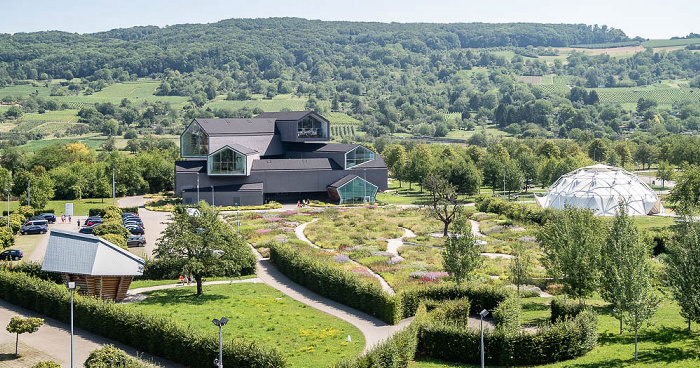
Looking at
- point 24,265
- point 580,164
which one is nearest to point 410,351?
point 24,265

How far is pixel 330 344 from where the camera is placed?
3061cm

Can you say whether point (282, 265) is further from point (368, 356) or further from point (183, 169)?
point (183, 169)

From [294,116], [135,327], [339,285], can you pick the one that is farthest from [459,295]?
[294,116]

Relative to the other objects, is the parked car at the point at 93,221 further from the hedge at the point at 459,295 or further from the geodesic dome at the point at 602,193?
the geodesic dome at the point at 602,193

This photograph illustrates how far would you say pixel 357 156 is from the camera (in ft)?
294

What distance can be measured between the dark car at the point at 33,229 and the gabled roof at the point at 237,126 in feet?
91.8

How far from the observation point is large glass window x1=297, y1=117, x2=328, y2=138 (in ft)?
306

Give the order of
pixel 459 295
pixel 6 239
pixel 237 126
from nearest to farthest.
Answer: pixel 459 295 < pixel 6 239 < pixel 237 126

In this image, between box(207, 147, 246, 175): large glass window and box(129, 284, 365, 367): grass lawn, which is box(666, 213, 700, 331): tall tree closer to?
box(129, 284, 365, 367): grass lawn

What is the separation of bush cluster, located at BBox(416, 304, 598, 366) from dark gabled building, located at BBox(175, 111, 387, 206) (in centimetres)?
5225

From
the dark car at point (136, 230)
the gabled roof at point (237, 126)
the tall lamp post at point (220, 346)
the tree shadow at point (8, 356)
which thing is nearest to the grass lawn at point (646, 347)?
the tall lamp post at point (220, 346)

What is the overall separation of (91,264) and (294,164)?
5050 centimetres

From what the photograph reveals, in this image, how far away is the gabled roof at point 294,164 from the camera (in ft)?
279

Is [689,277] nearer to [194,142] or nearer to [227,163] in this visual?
Answer: [227,163]
